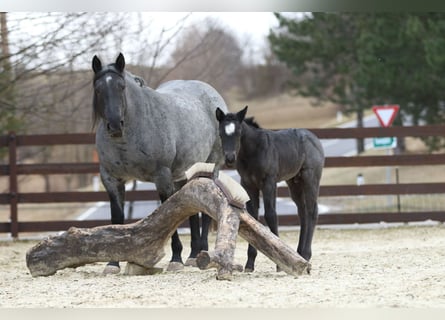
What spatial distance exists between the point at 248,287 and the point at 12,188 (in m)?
7.00

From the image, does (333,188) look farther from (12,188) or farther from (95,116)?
(95,116)

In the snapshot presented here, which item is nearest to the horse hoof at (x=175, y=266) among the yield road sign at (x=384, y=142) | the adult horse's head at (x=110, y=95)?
the adult horse's head at (x=110, y=95)

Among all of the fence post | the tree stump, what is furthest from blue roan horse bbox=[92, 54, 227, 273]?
the fence post

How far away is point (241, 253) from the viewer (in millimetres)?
10055

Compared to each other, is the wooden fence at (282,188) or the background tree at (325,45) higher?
the background tree at (325,45)

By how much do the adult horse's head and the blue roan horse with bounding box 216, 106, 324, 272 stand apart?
82 centimetres

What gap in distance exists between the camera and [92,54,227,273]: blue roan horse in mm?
7156

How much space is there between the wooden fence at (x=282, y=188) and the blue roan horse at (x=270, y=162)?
13.7 feet

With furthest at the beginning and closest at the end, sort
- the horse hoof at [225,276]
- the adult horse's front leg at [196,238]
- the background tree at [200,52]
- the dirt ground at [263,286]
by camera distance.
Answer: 1. the background tree at [200,52]
2. the adult horse's front leg at [196,238]
3. the horse hoof at [225,276]
4. the dirt ground at [263,286]

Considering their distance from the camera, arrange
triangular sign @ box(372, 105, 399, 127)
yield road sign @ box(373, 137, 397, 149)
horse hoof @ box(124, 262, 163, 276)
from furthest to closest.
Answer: triangular sign @ box(372, 105, 399, 127), yield road sign @ box(373, 137, 397, 149), horse hoof @ box(124, 262, 163, 276)

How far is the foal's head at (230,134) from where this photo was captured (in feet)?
23.2

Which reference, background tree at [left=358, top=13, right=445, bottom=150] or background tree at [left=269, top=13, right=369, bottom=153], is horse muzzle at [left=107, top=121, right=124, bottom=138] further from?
background tree at [left=269, top=13, right=369, bottom=153]

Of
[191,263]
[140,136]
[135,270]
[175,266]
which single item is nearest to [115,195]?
[140,136]

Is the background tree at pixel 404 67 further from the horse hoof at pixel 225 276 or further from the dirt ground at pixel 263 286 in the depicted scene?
the horse hoof at pixel 225 276
